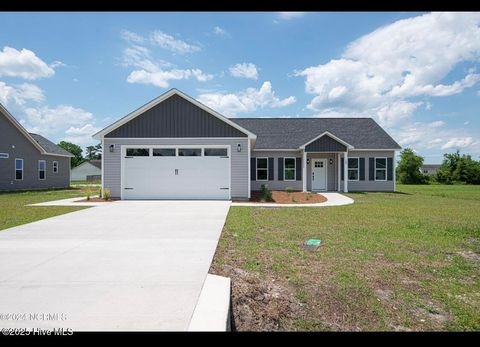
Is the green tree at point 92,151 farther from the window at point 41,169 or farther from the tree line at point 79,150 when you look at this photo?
the window at point 41,169

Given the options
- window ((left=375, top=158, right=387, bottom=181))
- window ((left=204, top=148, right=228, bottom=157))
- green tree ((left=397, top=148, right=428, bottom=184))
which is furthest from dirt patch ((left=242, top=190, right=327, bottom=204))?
green tree ((left=397, top=148, right=428, bottom=184))

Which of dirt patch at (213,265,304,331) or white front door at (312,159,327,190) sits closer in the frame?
dirt patch at (213,265,304,331)

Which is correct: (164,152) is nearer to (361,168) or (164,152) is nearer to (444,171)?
(361,168)

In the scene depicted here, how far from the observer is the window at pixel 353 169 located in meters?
20.8

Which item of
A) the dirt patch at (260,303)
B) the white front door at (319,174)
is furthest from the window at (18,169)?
the dirt patch at (260,303)

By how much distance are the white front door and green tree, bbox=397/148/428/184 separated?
24.3 m

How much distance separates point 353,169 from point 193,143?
454 inches

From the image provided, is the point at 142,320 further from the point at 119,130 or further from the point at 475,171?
the point at 475,171

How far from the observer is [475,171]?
4022 centimetres

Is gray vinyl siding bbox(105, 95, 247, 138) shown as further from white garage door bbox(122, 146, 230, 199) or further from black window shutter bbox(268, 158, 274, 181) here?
black window shutter bbox(268, 158, 274, 181)

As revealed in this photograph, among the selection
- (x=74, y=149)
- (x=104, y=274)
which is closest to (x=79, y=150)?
(x=74, y=149)

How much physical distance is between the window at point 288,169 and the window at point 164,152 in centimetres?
838

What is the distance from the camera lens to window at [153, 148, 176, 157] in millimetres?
15219
